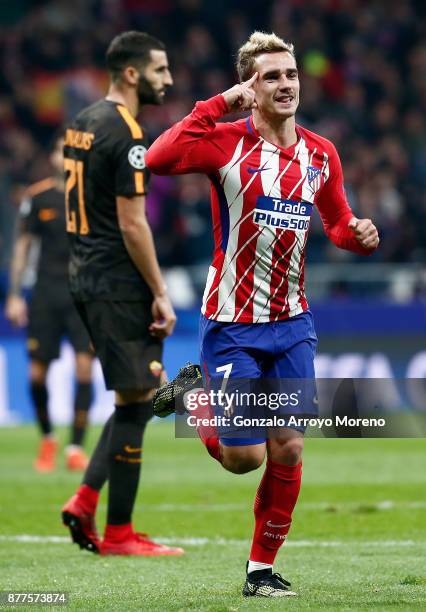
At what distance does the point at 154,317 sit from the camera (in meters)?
6.91

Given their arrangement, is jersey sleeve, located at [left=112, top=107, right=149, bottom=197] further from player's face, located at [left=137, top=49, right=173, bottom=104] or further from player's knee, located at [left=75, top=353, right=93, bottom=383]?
player's knee, located at [left=75, top=353, right=93, bottom=383]

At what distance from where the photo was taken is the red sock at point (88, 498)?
7004mm

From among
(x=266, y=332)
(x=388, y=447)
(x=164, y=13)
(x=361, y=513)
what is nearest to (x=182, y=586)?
(x=266, y=332)

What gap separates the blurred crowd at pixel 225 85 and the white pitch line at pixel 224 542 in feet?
30.3

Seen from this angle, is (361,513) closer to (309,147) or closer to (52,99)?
(309,147)

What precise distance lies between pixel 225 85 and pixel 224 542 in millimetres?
13332

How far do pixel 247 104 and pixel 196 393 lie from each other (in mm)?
1189

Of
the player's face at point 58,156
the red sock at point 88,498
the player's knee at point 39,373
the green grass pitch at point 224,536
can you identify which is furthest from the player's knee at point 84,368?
the red sock at point 88,498

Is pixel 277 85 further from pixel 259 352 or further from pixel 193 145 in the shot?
pixel 259 352

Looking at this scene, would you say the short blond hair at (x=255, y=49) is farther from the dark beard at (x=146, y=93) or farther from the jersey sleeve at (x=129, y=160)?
the dark beard at (x=146, y=93)

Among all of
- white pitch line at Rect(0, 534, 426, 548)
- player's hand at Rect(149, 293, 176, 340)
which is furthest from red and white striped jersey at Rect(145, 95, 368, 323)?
white pitch line at Rect(0, 534, 426, 548)

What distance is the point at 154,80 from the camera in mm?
7133

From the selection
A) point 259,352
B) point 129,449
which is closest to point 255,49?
point 259,352

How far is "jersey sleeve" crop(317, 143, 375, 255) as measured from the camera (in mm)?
5828
